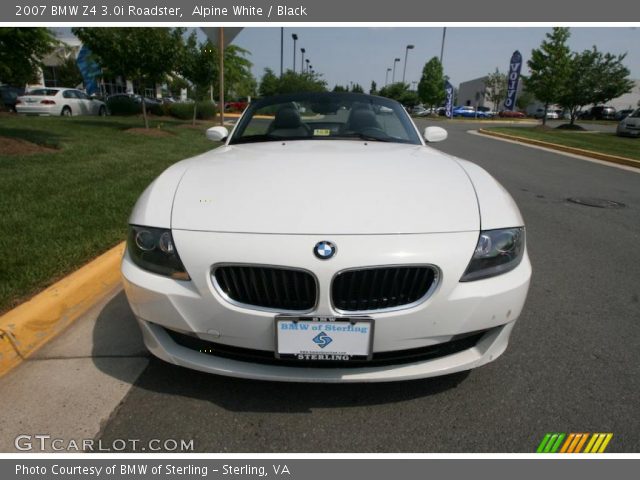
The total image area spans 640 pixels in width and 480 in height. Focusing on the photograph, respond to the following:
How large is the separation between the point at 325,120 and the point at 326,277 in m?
2.29

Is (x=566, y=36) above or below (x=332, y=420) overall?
above

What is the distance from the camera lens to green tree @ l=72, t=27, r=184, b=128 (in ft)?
38.7

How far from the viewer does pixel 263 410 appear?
1.89 metres

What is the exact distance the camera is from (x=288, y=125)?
3354 millimetres

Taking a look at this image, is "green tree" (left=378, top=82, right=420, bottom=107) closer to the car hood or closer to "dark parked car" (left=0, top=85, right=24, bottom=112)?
"dark parked car" (left=0, top=85, right=24, bottom=112)

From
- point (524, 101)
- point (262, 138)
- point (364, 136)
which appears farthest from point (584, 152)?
point (524, 101)

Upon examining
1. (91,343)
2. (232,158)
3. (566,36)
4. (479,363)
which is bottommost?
(91,343)

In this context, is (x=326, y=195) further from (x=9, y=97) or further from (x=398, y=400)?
(x=9, y=97)

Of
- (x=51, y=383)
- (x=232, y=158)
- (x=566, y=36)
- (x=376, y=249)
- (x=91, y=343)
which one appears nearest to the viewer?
(x=376, y=249)

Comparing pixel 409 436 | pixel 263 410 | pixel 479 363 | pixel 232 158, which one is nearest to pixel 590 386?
pixel 479 363

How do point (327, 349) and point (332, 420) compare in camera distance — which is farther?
point (332, 420)

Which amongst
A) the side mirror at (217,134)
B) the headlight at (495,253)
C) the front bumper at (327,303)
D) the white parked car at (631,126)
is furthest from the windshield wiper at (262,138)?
the white parked car at (631,126)

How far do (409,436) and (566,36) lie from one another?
1150 inches

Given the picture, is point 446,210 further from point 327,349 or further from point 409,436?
point 409,436
